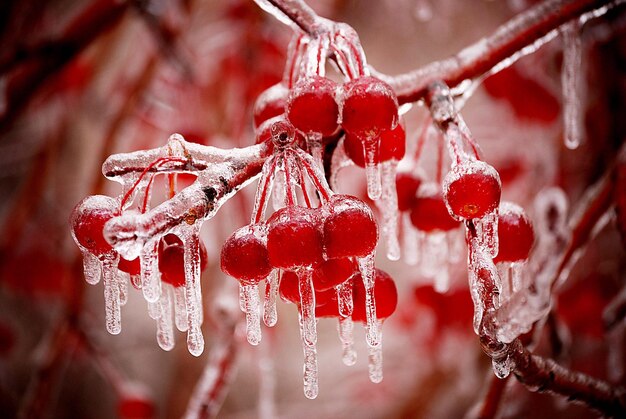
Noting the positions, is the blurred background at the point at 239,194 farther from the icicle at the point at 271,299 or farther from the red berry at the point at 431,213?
the icicle at the point at 271,299

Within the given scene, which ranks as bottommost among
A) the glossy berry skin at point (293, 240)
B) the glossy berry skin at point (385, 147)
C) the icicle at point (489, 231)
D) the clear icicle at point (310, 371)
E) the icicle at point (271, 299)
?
the clear icicle at point (310, 371)

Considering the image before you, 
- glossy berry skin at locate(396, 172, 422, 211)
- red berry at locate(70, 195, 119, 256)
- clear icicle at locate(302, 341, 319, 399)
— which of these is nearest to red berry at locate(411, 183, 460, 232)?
glossy berry skin at locate(396, 172, 422, 211)

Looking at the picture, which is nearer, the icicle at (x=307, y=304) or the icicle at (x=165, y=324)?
the icicle at (x=307, y=304)

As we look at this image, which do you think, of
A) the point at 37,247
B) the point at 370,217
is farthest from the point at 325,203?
the point at 37,247

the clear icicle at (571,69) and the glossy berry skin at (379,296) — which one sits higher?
the clear icicle at (571,69)

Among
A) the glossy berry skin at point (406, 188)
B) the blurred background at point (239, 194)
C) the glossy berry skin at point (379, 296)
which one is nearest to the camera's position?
the glossy berry skin at point (379, 296)

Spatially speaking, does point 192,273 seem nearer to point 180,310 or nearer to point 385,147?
point 180,310

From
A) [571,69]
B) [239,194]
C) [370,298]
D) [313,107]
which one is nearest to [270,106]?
[313,107]

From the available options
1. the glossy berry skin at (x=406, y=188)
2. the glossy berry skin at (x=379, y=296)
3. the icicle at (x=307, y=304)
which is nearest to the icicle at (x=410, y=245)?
the glossy berry skin at (x=406, y=188)
